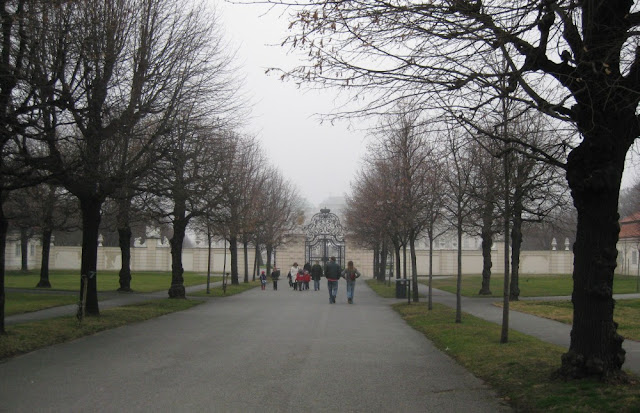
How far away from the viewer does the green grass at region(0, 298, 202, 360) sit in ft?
39.2

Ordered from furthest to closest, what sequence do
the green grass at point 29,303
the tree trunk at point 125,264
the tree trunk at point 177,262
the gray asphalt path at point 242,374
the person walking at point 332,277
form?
1. the tree trunk at point 125,264
2. the tree trunk at point 177,262
3. the person walking at point 332,277
4. the green grass at point 29,303
5. the gray asphalt path at point 242,374

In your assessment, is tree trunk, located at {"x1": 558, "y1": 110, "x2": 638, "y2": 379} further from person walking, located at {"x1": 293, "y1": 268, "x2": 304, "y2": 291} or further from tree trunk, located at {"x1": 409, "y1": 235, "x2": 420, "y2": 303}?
person walking, located at {"x1": 293, "y1": 268, "x2": 304, "y2": 291}

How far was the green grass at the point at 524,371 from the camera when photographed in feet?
23.5

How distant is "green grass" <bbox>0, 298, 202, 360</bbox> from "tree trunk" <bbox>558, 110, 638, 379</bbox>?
27.9 feet

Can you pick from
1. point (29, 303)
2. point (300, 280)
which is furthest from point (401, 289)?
point (29, 303)

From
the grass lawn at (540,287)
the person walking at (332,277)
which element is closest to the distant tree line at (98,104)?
the person walking at (332,277)

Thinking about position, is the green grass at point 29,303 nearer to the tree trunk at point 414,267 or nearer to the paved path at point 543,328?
the tree trunk at point 414,267

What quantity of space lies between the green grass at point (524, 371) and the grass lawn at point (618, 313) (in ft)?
7.93

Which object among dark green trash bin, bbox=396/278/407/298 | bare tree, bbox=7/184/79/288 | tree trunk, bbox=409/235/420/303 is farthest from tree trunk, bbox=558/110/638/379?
bare tree, bbox=7/184/79/288

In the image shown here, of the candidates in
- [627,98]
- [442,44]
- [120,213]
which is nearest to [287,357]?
[442,44]

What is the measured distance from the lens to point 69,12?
12.4m

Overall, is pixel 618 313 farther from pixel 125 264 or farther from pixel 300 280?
pixel 300 280

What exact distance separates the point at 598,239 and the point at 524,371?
2.15 metres

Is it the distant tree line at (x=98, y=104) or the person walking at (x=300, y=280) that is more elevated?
the distant tree line at (x=98, y=104)
